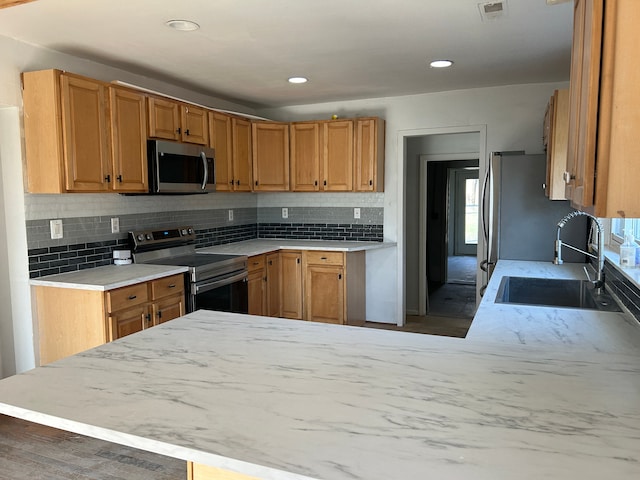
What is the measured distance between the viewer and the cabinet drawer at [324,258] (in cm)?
459

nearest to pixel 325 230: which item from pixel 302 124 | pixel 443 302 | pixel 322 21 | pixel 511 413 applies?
pixel 302 124

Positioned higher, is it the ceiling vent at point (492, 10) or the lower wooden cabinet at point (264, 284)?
the ceiling vent at point (492, 10)

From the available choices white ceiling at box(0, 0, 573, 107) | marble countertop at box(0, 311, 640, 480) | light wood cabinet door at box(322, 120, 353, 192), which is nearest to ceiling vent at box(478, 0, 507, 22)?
white ceiling at box(0, 0, 573, 107)

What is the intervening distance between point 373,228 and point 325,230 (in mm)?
537

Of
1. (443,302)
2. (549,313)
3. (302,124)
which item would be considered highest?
(302,124)

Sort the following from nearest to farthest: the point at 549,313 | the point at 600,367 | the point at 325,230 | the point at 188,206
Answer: the point at 600,367, the point at 549,313, the point at 188,206, the point at 325,230

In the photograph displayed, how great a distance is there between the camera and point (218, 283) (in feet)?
12.4

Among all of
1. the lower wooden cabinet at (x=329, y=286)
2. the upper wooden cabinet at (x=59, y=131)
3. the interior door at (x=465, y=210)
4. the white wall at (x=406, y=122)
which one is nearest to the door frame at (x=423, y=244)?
the white wall at (x=406, y=122)

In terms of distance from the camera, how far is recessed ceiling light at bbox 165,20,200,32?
8.76 feet

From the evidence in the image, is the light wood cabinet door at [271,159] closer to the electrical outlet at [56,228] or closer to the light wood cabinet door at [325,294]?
the light wood cabinet door at [325,294]

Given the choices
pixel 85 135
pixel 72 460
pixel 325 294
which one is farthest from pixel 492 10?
pixel 72 460

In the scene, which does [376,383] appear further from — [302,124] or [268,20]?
[302,124]

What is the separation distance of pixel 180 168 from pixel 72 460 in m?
2.14

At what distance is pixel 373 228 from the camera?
5.08 meters
